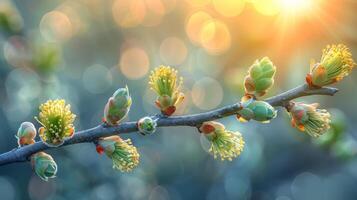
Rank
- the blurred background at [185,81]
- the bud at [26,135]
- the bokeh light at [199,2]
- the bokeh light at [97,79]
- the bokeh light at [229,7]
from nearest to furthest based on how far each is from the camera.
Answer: the bud at [26,135]
the blurred background at [185,81]
the bokeh light at [97,79]
the bokeh light at [229,7]
the bokeh light at [199,2]

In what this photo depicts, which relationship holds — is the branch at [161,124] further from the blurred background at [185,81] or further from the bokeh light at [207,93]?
the bokeh light at [207,93]

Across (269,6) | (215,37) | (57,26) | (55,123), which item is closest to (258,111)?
(55,123)

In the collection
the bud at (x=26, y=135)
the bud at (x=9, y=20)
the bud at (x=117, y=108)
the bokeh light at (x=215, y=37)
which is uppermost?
the bud at (x=9, y=20)

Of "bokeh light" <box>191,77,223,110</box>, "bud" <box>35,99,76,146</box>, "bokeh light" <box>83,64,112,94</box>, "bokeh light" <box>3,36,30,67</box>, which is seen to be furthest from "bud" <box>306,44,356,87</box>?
"bokeh light" <box>83,64,112,94</box>

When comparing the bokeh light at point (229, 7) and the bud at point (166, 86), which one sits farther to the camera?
the bokeh light at point (229, 7)

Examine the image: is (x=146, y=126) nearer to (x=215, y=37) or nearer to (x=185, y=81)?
(x=185, y=81)

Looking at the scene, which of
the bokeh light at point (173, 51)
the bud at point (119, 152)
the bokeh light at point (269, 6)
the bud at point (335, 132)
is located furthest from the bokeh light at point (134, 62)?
the bud at point (119, 152)
